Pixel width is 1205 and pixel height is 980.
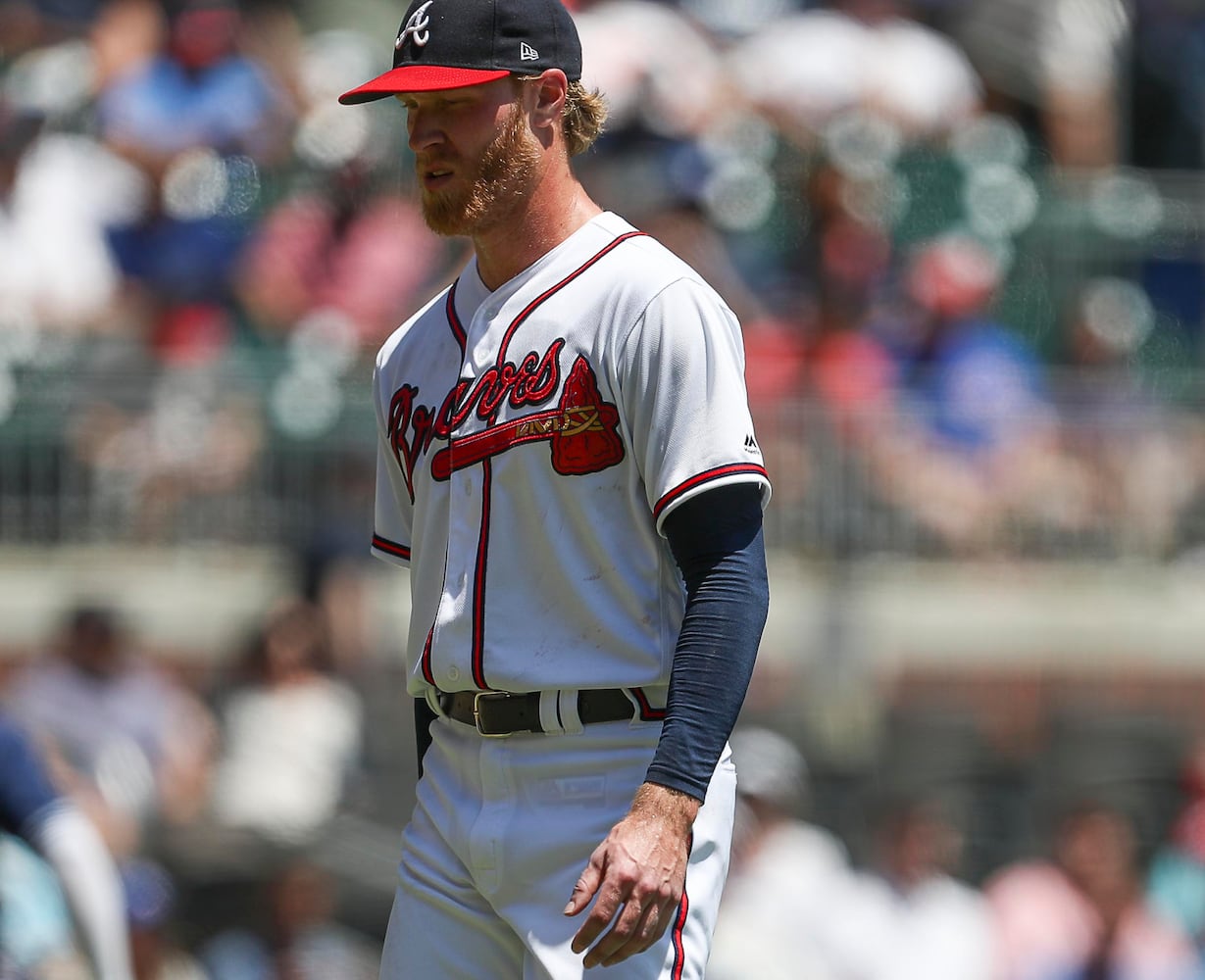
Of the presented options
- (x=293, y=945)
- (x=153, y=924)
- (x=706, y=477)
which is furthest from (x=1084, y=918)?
(x=706, y=477)

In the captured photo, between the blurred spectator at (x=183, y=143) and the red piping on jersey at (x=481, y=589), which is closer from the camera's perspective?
the red piping on jersey at (x=481, y=589)

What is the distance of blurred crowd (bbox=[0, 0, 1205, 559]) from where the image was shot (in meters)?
7.76

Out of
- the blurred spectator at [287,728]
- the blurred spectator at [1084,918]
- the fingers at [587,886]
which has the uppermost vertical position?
the fingers at [587,886]

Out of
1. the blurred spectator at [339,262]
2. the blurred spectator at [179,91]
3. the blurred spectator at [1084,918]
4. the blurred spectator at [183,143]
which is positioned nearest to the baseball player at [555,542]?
the blurred spectator at [1084,918]

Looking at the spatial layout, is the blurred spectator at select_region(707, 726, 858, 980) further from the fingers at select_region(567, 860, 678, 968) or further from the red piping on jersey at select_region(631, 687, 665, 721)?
the fingers at select_region(567, 860, 678, 968)

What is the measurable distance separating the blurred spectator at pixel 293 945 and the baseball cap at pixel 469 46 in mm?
4222

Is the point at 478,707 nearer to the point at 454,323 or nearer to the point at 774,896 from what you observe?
the point at 454,323

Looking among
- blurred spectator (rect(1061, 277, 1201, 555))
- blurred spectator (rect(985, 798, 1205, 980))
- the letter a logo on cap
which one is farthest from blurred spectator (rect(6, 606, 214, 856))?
the letter a logo on cap

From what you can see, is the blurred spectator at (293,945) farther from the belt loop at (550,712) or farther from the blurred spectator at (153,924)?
the belt loop at (550,712)

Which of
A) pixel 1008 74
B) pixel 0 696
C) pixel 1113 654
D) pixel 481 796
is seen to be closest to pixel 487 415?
pixel 481 796

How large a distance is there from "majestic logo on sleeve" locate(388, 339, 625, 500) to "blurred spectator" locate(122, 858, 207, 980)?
384cm

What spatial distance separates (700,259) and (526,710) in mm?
5673

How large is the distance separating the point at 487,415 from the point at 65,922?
11.1ft

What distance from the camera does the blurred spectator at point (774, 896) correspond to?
22.2ft
